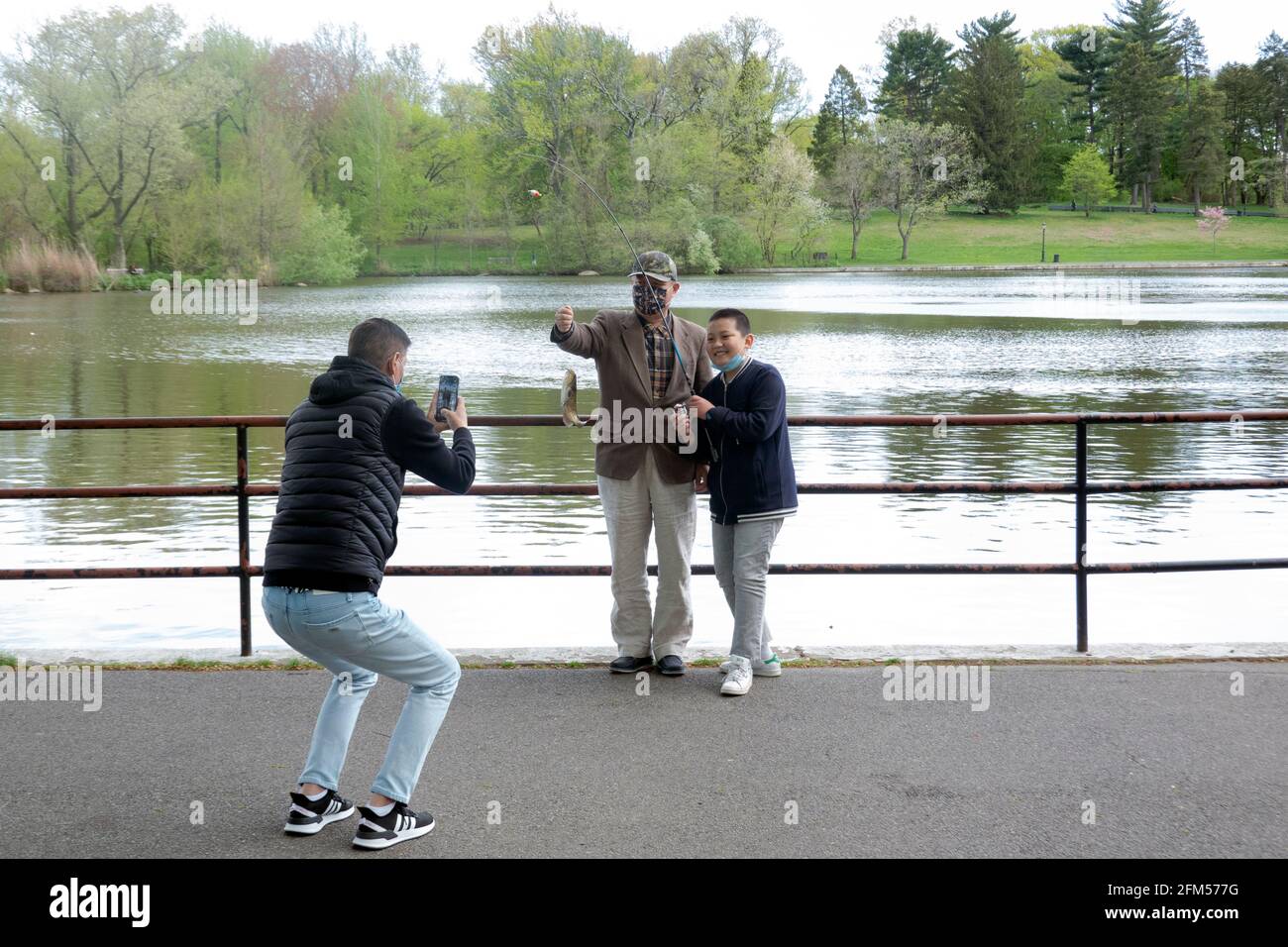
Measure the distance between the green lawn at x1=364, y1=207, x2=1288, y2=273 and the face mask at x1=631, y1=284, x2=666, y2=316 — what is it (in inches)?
3741

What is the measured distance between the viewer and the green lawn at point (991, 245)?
103m

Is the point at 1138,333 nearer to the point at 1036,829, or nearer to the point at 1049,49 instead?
the point at 1036,829

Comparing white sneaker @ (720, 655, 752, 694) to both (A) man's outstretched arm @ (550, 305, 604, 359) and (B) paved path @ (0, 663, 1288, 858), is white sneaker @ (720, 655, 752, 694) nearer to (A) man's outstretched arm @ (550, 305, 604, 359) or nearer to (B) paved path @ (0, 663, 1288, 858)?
(B) paved path @ (0, 663, 1288, 858)

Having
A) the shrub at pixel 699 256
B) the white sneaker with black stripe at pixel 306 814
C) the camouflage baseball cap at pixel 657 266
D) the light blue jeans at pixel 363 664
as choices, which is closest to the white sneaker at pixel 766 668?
the camouflage baseball cap at pixel 657 266

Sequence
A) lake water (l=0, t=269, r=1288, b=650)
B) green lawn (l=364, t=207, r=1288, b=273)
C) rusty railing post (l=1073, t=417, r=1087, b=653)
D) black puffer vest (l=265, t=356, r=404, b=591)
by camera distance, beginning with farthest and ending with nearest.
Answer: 1. green lawn (l=364, t=207, r=1288, b=273)
2. lake water (l=0, t=269, r=1288, b=650)
3. rusty railing post (l=1073, t=417, r=1087, b=653)
4. black puffer vest (l=265, t=356, r=404, b=591)

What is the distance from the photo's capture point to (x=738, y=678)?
5980 mm

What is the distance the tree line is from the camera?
254 ft

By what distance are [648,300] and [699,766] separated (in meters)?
2.25

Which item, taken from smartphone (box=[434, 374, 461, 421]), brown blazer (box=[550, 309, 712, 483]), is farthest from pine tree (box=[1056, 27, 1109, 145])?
smartphone (box=[434, 374, 461, 421])

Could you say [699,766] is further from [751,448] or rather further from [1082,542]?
[1082,542]

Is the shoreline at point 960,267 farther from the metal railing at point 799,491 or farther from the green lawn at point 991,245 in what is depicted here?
the metal railing at point 799,491

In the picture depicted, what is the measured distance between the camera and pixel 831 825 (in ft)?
14.6

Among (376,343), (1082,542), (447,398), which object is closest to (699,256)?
(1082,542)

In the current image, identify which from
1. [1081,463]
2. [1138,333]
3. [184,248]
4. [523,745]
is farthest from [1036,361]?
[184,248]
